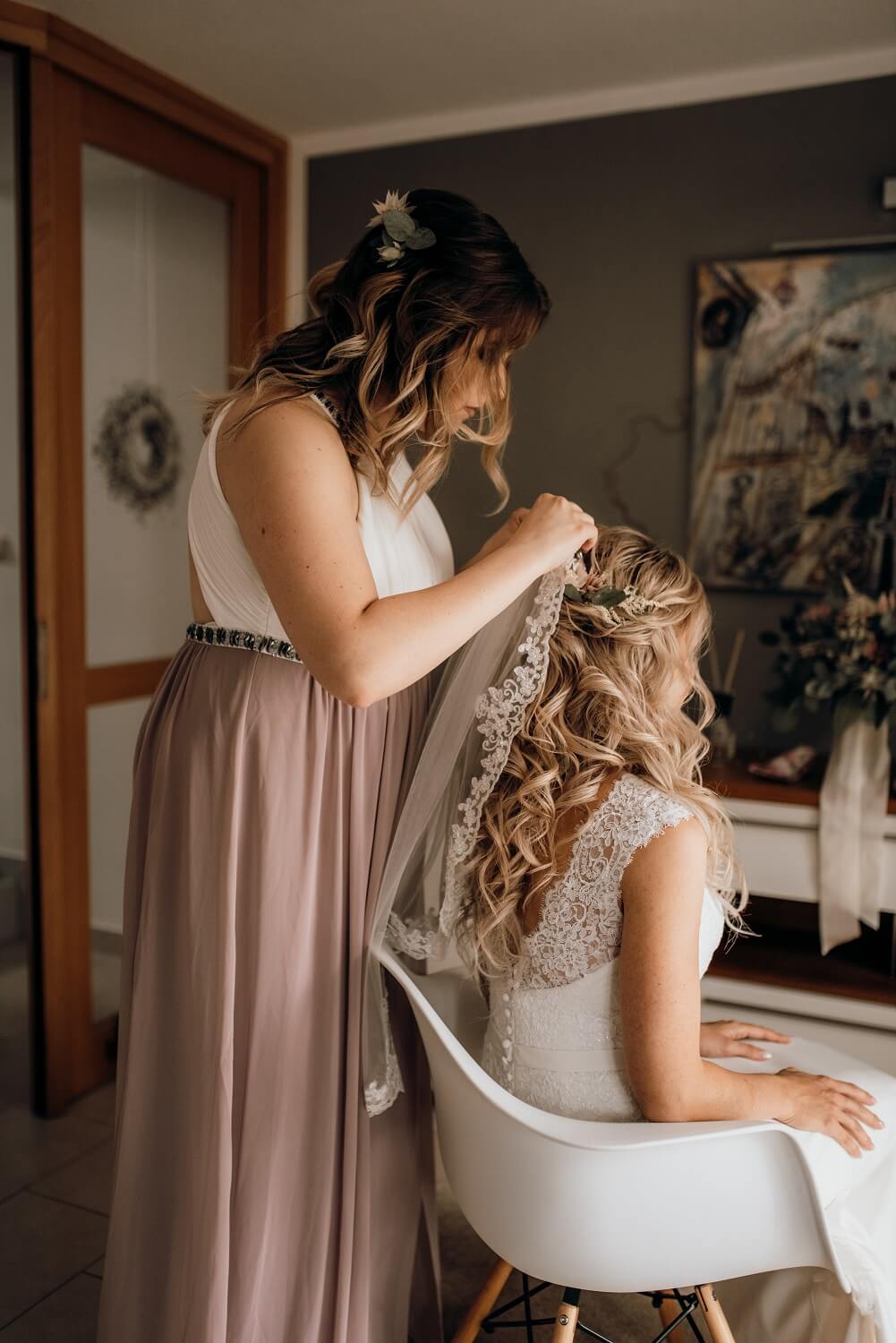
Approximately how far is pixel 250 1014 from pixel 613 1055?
0.49 meters

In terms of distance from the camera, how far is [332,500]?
1340 mm

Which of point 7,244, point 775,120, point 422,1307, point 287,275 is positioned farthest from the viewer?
point 287,275

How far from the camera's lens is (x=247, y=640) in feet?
4.99

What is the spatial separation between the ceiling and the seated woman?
1.56m

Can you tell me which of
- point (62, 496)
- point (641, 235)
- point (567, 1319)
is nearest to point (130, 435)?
point (62, 496)

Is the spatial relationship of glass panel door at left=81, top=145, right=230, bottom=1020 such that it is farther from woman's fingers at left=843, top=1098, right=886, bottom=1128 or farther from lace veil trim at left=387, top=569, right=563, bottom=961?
woman's fingers at left=843, top=1098, right=886, bottom=1128

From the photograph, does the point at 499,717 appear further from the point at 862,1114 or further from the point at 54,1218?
the point at 54,1218

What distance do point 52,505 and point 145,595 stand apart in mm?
441

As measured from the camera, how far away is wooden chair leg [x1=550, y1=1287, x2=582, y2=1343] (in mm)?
1458

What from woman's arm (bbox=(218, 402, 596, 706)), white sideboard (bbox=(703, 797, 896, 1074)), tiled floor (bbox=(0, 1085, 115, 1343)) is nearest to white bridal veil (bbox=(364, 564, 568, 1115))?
woman's arm (bbox=(218, 402, 596, 706))

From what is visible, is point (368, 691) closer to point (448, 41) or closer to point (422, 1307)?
point (422, 1307)

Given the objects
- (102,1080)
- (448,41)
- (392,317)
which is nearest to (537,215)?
(448,41)

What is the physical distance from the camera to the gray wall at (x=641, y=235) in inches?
106

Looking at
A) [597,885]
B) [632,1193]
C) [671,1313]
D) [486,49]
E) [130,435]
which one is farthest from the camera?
[130,435]
